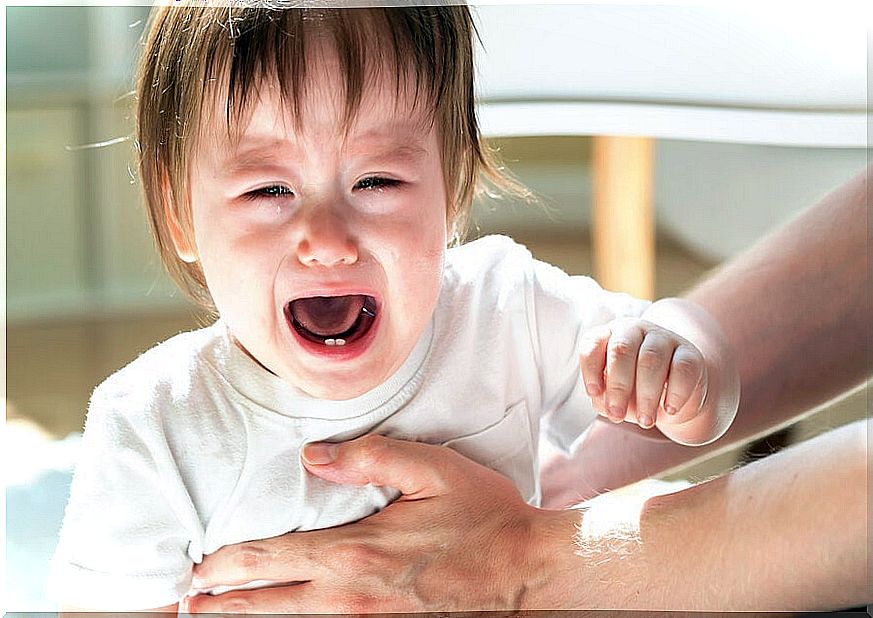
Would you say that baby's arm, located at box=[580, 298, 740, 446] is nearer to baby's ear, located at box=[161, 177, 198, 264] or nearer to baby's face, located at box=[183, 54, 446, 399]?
baby's face, located at box=[183, 54, 446, 399]

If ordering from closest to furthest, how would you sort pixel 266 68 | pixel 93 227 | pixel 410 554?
1. pixel 266 68
2. pixel 410 554
3. pixel 93 227

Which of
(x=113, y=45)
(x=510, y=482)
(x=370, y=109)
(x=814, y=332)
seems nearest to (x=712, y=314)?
(x=814, y=332)

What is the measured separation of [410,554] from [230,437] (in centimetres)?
12

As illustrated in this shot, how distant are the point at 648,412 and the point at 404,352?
0.13 meters

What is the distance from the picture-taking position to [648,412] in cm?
62

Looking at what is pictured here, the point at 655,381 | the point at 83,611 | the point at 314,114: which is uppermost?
the point at 314,114

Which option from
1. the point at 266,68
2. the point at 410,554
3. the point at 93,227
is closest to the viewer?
the point at 266,68

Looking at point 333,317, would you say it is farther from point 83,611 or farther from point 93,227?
point 93,227

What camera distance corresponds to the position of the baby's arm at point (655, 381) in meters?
0.62

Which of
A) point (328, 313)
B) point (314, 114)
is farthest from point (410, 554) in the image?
point (314, 114)

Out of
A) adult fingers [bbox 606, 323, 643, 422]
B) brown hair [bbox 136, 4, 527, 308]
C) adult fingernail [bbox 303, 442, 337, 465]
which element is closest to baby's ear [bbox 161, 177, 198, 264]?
brown hair [bbox 136, 4, 527, 308]

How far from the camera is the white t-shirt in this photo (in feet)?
2.11

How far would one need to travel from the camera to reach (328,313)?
62 cm

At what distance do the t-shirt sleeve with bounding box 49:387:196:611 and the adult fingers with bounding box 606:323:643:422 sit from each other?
229 mm
